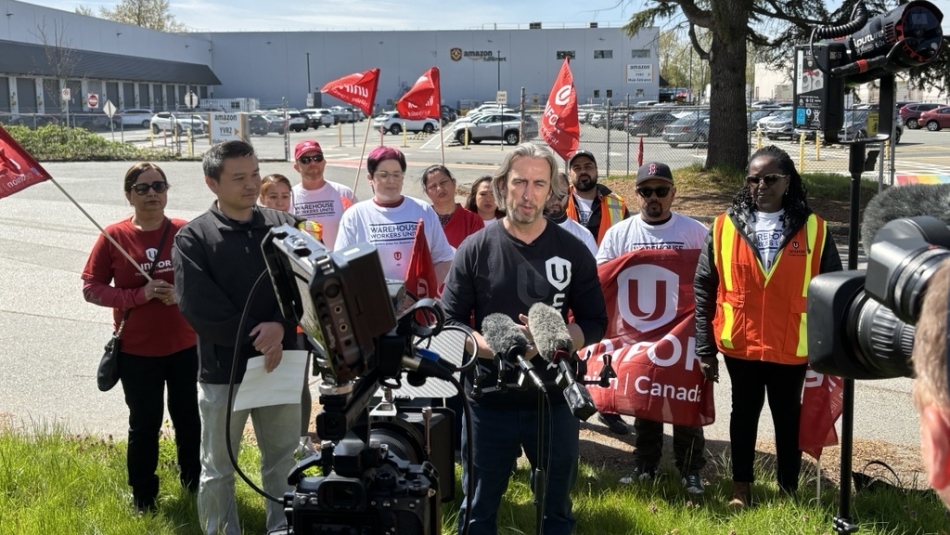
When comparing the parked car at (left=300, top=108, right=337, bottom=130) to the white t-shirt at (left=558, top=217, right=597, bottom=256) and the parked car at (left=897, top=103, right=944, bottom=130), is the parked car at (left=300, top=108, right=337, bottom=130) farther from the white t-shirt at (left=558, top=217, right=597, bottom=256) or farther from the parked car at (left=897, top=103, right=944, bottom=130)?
the white t-shirt at (left=558, top=217, right=597, bottom=256)

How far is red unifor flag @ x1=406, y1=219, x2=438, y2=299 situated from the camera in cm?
577

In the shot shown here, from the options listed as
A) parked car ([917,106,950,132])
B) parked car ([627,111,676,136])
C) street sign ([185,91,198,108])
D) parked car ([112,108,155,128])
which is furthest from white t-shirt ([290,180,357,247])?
street sign ([185,91,198,108])

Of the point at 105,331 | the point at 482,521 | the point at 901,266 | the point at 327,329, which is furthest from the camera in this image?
the point at 105,331

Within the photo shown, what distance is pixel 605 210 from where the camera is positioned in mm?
7113

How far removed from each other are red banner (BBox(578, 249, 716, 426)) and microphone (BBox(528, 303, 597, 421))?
2493 mm

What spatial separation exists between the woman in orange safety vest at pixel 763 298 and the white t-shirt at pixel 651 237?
0.66m

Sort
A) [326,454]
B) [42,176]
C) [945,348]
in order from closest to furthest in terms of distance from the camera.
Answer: [945,348] → [326,454] → [42,176]

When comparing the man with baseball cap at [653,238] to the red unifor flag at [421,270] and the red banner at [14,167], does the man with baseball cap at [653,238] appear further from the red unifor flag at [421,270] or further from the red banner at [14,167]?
the red banner at [14,167]

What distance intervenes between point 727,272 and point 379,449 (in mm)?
2999

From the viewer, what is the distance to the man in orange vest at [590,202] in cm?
703

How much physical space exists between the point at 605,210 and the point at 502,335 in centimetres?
441

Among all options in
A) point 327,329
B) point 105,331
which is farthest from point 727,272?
point 105,331

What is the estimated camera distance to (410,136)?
172ft

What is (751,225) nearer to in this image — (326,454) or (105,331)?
(326,454)
